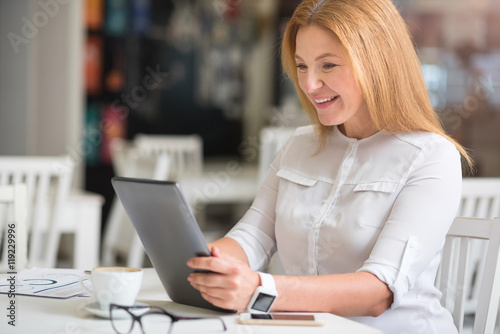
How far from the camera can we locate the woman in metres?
1.18

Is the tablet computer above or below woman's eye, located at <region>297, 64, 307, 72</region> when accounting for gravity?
below

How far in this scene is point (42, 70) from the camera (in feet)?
13.3

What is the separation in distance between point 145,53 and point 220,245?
171 inches

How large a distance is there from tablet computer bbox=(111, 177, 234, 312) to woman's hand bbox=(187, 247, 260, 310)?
2 cm

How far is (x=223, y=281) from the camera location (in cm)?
102

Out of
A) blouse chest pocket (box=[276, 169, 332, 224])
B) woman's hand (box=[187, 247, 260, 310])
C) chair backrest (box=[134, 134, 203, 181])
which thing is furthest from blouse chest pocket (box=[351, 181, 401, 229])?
chair backrest (box=[134, 134, 203, 181])

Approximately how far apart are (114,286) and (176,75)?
16.1 ft

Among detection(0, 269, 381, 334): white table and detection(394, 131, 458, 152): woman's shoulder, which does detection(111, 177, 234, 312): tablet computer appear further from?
detection(394, 131, 458, 152): woman's shoulder

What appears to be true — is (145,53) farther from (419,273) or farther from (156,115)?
(419,273)

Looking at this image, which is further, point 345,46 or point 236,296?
point 345,46

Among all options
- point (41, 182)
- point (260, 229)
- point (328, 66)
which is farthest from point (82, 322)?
point (41, 182)

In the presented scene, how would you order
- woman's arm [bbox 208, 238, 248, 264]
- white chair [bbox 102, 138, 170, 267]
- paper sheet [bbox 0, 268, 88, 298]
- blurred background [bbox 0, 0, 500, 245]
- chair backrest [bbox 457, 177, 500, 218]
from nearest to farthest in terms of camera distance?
paper sheet [bbox 0, 268, 88, 298], woman's arm [bbox 208, 238, 248, 264], chair backrest [bbox 457, 177, 500, 218], white chair [bbox 102, 138, 170, 267], blurred background [bbox 0, 0, 500, 245]

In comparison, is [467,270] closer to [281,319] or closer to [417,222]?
[417,222]

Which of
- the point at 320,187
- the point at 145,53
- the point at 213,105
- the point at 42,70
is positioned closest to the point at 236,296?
the point at 320,187
